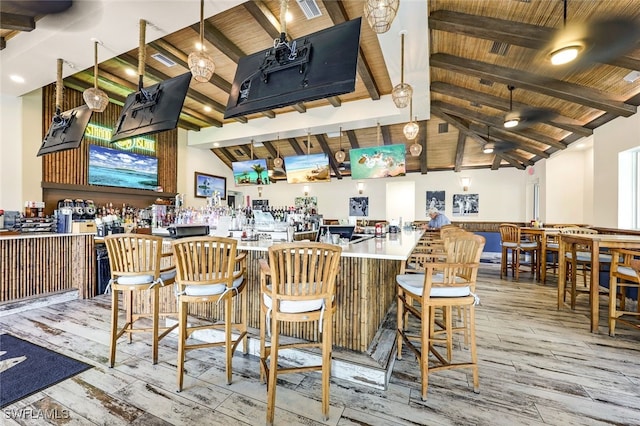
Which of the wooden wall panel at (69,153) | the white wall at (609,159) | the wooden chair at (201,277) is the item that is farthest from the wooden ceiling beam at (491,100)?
the wooden wall panel at (69,153)

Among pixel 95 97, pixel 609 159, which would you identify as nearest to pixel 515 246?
pixel 609 159

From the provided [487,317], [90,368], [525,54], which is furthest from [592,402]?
[525,54]

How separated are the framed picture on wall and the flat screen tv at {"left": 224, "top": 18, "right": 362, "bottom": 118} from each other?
6792 mm

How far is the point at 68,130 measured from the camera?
4.26m

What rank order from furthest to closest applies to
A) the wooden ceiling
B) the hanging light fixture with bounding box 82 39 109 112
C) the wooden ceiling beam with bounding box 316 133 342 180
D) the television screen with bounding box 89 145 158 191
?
the wooden ceiling beam with bounding box 316 133 342 180, the television screen with bounding box 89 145 158 191, the hanging light fixture with bounding box 82 39 109 112, the wooden ceiling

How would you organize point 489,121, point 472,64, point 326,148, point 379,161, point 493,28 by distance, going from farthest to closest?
point 326,148, point 379,161, point 489,121, point 472,64, point 493,28

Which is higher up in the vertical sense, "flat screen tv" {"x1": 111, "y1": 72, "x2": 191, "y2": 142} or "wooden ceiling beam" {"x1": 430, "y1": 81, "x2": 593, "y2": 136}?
"wooden ceiling beam" {"x1": 430, "y1": 81, "x2": 593, "y2": 136}

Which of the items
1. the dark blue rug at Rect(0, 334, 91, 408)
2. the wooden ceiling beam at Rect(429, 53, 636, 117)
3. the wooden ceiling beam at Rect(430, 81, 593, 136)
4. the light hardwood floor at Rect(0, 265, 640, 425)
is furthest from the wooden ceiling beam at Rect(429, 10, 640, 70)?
the dark blue rug at Rect(0, 334, 91, 408)

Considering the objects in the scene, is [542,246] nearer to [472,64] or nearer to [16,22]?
[472,64]

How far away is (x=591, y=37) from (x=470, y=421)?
3509 millimetres

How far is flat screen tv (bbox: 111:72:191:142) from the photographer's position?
3.28 meters

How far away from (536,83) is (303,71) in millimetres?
4433

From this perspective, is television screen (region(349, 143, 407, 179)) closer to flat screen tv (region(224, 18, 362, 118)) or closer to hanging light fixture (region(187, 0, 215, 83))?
flat screen tv (region(224, 18, 362, 118))

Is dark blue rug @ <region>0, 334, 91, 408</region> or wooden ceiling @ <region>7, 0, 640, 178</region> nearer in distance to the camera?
dark blue rug @ <region>0, 334, 91, 408</region>
